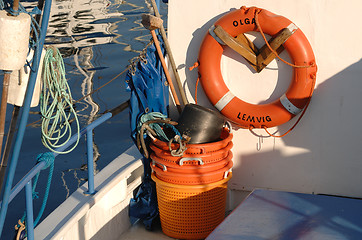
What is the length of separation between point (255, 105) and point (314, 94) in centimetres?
38

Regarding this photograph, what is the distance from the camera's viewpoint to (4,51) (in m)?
2.40

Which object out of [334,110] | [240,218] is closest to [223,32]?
[334,110]

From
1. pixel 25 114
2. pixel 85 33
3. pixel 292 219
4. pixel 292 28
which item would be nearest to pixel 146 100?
pixel 292 28

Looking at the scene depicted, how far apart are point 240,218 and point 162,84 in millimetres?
1133

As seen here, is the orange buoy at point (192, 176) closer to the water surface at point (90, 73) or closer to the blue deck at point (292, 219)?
the blue deck at point (292, 219)

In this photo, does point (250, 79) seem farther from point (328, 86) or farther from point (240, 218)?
point (240, 218)

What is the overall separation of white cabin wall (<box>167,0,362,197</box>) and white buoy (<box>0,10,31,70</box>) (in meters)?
1.73

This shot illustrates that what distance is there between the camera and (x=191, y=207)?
3760 millimetres

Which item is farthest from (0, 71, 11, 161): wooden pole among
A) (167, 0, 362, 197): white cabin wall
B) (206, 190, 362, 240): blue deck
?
(167, 0, 362, 197): white cabin wall

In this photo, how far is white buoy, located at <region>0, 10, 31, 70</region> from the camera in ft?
7.84

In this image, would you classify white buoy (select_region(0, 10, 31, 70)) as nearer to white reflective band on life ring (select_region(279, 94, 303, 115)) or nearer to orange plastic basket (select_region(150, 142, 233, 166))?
orange plastic basket (select_region(150, 142, 233, 166))

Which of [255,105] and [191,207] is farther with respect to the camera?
[255,105]

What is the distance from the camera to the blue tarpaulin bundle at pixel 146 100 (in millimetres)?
3904

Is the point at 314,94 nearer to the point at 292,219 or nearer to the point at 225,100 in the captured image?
the point at 225,100
